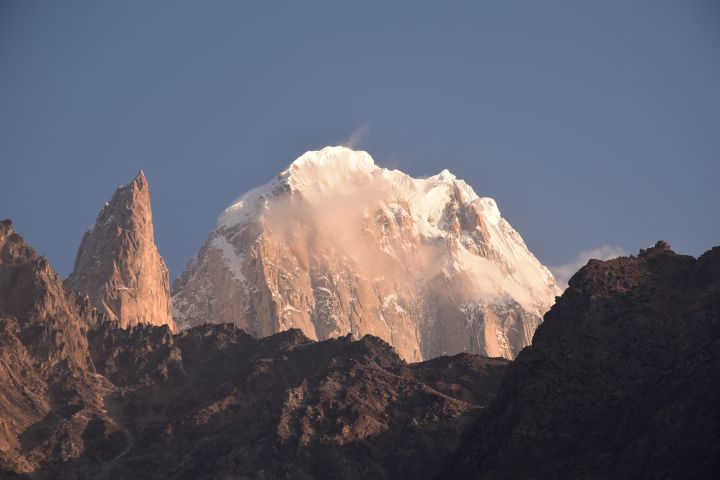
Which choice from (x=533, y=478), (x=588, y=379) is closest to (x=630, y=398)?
(x=588, y=379)

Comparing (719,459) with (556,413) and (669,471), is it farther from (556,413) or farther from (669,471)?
(556,413)

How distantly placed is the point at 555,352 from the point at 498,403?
32.3 ft

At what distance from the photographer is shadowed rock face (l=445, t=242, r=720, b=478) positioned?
16575 centimetres

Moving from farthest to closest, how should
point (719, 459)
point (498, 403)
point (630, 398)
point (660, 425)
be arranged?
point (498, 403) < point (630, 398) < point (660, 425) < point (719, 459)

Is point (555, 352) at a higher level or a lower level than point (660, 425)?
higher

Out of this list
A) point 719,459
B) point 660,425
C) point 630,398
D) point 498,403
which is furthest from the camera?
point 498,403

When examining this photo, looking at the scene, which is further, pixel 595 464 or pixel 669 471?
pixel 595 464

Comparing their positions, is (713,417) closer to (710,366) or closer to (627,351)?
(710,366)

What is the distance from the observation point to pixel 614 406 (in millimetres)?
185875

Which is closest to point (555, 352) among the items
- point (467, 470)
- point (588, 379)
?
point (588, 379)

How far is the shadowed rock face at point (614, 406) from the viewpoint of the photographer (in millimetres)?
165750

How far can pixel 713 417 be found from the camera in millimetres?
163875

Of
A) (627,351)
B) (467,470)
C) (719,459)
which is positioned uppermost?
(627,351)

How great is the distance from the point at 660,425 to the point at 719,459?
14.9m
